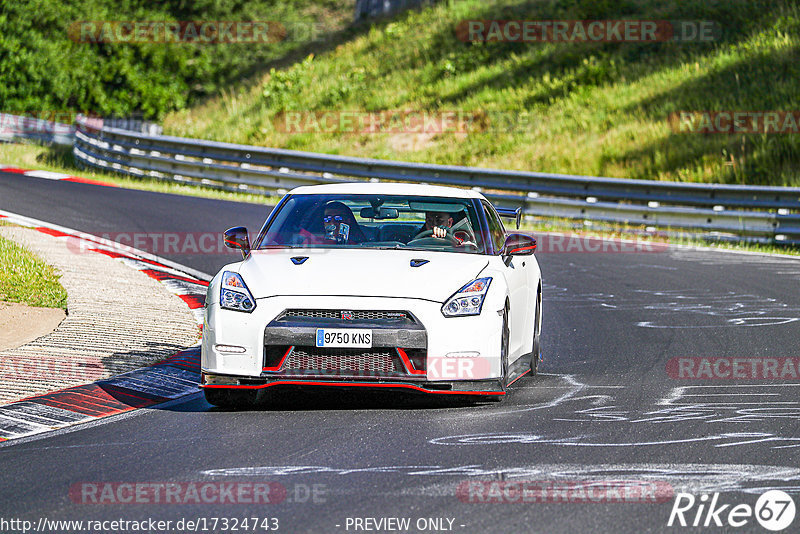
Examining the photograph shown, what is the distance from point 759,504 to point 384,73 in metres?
35.2

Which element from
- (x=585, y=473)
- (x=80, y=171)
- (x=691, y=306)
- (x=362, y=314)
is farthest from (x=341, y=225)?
(x=80, y=171)

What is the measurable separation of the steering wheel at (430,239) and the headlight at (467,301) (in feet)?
3.03

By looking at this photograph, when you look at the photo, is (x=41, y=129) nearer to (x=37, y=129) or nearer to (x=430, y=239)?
(x=37, y=129)

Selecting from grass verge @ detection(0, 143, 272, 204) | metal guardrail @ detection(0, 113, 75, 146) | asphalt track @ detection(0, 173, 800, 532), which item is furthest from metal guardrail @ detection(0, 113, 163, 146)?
asphalt track @ detection(0, 173, 800, 532)

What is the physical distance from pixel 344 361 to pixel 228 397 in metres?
0.89

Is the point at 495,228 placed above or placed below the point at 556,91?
below

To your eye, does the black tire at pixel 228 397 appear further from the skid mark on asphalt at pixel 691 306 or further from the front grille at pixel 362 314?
the skid mark on asphalt at pixel 691 306

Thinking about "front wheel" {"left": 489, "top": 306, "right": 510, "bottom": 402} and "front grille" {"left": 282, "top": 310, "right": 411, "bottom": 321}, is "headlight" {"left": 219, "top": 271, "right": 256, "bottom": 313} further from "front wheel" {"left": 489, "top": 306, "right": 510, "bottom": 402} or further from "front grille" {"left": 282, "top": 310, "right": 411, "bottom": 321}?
"front wheel" {"left": 489, "top": 306, "right": 510, "bottom": 402}

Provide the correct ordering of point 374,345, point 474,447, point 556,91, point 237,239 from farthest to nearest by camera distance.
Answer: point 556,91, point 237,239, point 374,345, point 474,447

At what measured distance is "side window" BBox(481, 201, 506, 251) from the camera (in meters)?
8.80

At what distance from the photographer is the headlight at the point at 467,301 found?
7402mm

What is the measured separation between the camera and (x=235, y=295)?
7.54 meters

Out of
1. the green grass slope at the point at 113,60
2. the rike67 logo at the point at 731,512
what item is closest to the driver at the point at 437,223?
the rike67 logo at the point at 731,512

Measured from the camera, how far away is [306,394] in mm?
8172
